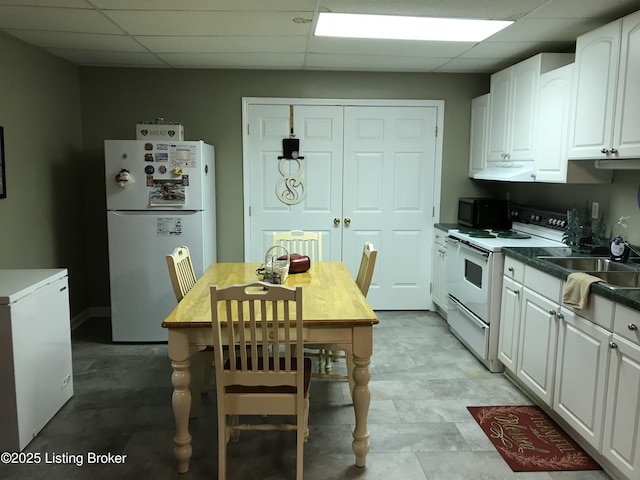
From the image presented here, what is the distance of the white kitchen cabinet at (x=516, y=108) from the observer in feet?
11.6

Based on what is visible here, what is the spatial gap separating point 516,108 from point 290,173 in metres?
2.03

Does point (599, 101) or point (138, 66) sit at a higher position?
point (138, 66)

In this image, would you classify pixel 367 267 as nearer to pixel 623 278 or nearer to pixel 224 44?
pixel 623 278

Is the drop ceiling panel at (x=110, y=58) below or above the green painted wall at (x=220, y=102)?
above

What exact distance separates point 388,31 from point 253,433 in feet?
8.61

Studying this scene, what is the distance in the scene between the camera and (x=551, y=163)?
11.1 feet

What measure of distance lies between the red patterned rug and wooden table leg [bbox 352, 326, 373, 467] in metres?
0.74

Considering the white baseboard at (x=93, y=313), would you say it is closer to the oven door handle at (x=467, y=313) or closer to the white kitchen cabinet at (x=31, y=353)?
the white kitchen cabinet at (x=31, y=353)

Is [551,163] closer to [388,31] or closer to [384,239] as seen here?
[388,31]

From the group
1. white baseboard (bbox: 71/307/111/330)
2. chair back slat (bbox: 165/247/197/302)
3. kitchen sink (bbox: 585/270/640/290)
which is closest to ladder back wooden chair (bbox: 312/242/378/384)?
chair back slat (bbox: 165/247/197/302)

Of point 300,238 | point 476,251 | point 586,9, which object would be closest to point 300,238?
point 300,238

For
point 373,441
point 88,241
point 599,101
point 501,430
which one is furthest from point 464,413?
point 88,241

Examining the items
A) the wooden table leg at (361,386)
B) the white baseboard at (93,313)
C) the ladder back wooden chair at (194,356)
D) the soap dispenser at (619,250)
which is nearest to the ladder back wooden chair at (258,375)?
the wooden table leg at (361,386)

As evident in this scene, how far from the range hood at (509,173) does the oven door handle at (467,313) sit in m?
1.06
